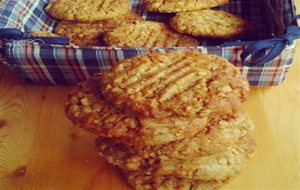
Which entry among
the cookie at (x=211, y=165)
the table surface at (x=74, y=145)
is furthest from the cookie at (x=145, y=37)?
the cookie at (x=211, y=165)

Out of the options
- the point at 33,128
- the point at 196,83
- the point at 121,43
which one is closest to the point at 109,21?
the point at 121,43

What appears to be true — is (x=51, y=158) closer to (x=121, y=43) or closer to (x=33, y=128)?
(x=33, y=128)

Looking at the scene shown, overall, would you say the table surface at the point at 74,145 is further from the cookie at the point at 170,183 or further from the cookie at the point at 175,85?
the cookie at the point at 175,85

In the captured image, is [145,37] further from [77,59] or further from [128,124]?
[128,124]

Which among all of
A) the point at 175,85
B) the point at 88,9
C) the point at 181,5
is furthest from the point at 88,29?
the point at 175,85

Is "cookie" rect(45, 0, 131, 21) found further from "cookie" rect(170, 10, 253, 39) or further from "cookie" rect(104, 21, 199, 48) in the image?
"cookie" rect(170, 10, 253, 39)
